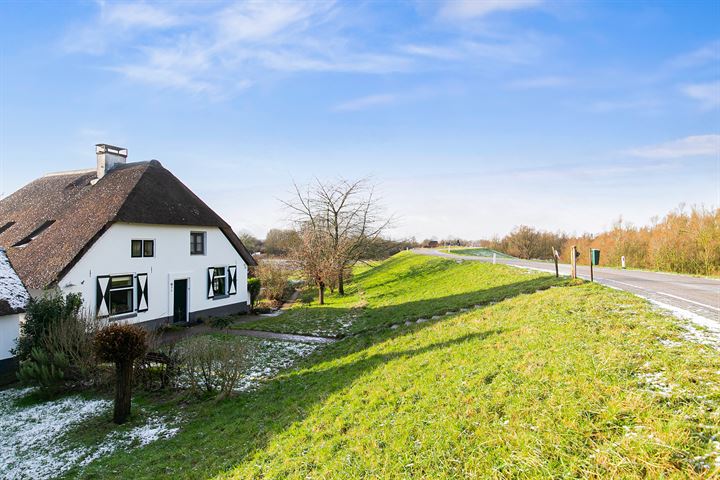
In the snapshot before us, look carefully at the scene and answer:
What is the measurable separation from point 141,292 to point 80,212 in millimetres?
4130

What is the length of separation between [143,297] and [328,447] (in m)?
13.0

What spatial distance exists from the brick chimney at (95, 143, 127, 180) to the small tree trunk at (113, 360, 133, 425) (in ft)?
45.2

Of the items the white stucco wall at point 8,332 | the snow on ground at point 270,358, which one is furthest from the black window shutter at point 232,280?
the white stucco wall at point 8,332

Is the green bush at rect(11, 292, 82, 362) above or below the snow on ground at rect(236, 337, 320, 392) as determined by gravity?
above

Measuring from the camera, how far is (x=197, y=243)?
60.6 feet

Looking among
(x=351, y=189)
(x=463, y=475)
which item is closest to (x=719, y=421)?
(x=463, y=475)

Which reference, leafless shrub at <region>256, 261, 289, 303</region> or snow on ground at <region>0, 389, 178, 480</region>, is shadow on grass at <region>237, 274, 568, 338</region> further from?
snow on ground at <region>0, 389, 178, 480</region>

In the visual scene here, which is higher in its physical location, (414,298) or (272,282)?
(272,282)

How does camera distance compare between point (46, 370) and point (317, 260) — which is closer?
point (46, 370)

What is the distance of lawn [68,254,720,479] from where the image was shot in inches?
155

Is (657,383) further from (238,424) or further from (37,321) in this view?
(37,321)

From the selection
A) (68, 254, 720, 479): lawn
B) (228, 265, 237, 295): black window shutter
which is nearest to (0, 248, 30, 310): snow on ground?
(68, 254, 720, 479): lawn

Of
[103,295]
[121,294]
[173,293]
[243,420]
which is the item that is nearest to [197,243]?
[173,293]

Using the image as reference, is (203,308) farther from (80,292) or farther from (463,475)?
(463,475)
